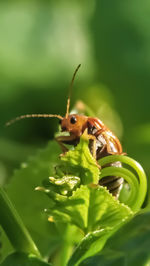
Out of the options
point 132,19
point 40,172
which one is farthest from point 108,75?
point 40,172

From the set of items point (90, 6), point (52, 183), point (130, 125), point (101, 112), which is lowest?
point (130, 125)

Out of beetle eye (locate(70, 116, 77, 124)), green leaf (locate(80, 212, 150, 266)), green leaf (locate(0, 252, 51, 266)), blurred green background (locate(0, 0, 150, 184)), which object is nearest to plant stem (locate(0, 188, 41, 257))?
green leaf (locate(0, 252, 51, 266))

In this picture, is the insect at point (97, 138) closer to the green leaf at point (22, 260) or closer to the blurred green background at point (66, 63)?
the green leaf at point (22, 260)

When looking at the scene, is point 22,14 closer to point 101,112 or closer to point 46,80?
point 46,80

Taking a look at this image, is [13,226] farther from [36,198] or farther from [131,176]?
[36,198]

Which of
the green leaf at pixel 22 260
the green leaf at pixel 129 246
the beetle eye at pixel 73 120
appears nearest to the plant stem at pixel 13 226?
the green leaf at pixel 22 260

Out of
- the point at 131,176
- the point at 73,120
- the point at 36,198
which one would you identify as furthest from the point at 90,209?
the point at 36,198
